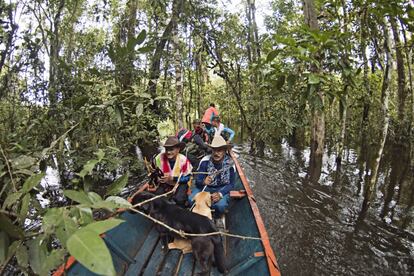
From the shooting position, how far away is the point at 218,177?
4910mm

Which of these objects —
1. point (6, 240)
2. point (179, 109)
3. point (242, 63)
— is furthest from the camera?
point (242, 63)

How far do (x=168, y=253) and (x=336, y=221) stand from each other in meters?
4.20

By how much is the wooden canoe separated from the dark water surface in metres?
1.37

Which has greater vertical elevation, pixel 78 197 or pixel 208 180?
pixel 78 197

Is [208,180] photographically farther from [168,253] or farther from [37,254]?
[37,254]

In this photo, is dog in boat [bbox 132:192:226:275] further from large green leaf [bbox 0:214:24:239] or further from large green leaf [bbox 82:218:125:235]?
large green leaf [bbox 82:218:125:235]

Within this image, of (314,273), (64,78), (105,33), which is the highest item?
(105,33)

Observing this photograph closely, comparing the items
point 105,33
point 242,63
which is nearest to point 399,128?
point 242,63

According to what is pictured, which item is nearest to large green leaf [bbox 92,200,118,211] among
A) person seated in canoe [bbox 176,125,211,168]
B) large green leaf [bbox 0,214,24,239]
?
large green leaf [bbox 0,214,24,239]

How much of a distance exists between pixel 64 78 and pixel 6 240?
605 centimetres

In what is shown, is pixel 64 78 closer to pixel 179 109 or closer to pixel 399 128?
pixel 179 109

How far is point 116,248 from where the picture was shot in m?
3.49

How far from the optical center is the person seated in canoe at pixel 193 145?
7.38 meters

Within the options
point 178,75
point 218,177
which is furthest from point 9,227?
point 178,75
